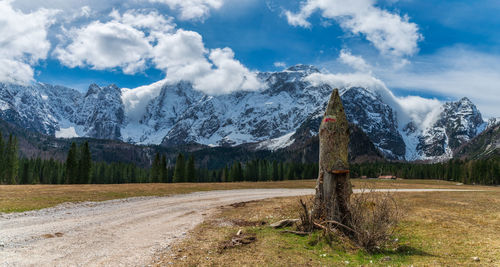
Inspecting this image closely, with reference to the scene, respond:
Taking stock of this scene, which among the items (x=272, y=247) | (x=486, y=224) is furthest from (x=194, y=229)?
(x=486, y=224)

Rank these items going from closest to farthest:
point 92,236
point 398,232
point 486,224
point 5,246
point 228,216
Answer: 1. point 5,246
2. point 92,236
3. point 398,232
4. point 486,224
5. point 228,216

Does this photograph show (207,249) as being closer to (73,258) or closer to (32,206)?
(73,258)

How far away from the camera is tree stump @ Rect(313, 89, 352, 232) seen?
1264 centimetres

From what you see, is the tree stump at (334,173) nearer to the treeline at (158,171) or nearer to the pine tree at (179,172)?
the treeline at (158,171)

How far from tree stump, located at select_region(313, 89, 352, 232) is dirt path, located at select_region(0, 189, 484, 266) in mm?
6452

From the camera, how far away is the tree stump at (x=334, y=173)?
41.5 ft

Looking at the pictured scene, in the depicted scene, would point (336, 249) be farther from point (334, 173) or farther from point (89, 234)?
point (89, 234)

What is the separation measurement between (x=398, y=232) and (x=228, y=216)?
9.89 m

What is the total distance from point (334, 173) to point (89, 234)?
10.7 metres

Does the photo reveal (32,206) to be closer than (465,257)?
No

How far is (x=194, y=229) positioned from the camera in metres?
15.5

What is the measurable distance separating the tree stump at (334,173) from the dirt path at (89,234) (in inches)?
254

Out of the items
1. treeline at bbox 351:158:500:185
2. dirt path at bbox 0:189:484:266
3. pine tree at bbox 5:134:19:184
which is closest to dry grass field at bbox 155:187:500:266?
dirt path at bbox 0:189:484:266

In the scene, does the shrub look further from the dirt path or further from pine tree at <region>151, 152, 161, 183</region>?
pine tree at <region>151, 152, 161, 183</region>
